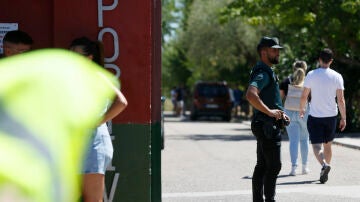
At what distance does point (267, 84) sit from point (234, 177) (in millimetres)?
4191

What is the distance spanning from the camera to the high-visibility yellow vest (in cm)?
137

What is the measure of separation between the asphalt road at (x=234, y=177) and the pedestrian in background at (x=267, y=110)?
1.63m

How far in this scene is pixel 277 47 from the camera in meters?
6.70

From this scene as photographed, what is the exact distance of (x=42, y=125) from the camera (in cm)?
142

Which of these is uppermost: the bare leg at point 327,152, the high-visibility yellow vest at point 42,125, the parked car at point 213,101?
the high-visibility yellow vest at point 42,125

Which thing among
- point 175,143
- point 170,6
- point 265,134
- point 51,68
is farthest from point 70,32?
point 170,6

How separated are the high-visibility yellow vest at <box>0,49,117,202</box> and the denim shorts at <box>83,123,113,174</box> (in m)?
2.63

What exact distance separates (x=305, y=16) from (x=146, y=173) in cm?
1574

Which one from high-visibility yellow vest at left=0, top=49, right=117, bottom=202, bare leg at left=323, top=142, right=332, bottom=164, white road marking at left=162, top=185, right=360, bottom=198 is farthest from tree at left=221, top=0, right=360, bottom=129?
high-visibility yellow vest at left=0, top=49, right=117, bottom=202

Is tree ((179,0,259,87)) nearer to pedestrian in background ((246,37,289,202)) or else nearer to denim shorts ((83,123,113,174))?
pedestrian in background ((246,37,289,202))

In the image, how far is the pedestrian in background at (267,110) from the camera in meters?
6.47

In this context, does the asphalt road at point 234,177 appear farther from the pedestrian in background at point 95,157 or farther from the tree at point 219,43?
the tree at point 219,43

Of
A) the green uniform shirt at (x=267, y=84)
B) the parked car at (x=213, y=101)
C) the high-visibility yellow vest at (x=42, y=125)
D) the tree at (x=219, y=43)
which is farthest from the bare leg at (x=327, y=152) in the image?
the tree at (x=219, y=43)

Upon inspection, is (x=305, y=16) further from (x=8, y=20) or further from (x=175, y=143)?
(x=8, y=20)
